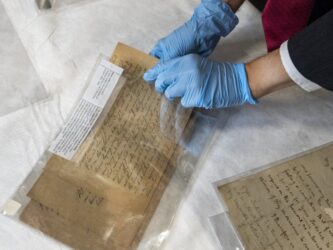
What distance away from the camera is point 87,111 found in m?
0.61

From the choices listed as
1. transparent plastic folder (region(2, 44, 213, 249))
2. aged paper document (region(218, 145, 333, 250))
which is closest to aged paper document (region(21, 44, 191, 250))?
transparent plastic folder (region(2, 44, 213, 249))

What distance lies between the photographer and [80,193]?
0.55 metres

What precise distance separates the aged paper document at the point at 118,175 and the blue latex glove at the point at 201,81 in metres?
0.03

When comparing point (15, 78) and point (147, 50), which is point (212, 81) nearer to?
point (147, 50)

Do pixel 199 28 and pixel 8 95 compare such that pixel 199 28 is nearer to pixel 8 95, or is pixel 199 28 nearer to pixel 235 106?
pixel 235 106

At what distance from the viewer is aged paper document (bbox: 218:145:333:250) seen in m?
0.55

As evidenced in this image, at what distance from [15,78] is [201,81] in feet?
1.08

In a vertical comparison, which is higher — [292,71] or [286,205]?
[292,71]

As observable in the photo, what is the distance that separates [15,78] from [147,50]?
244 mm

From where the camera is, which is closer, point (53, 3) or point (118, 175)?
point (118, 175)

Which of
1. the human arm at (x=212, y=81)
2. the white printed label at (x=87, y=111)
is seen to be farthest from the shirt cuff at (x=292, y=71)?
the white printed label at (x=87, y=111)

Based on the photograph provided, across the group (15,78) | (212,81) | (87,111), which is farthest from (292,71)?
(15,78)

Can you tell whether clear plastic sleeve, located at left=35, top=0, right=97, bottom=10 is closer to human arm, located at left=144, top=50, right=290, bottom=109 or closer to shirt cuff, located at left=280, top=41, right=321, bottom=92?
human arm, located at left=144, top=50, right=290, bottom=109

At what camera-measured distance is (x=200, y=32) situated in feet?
2.20
